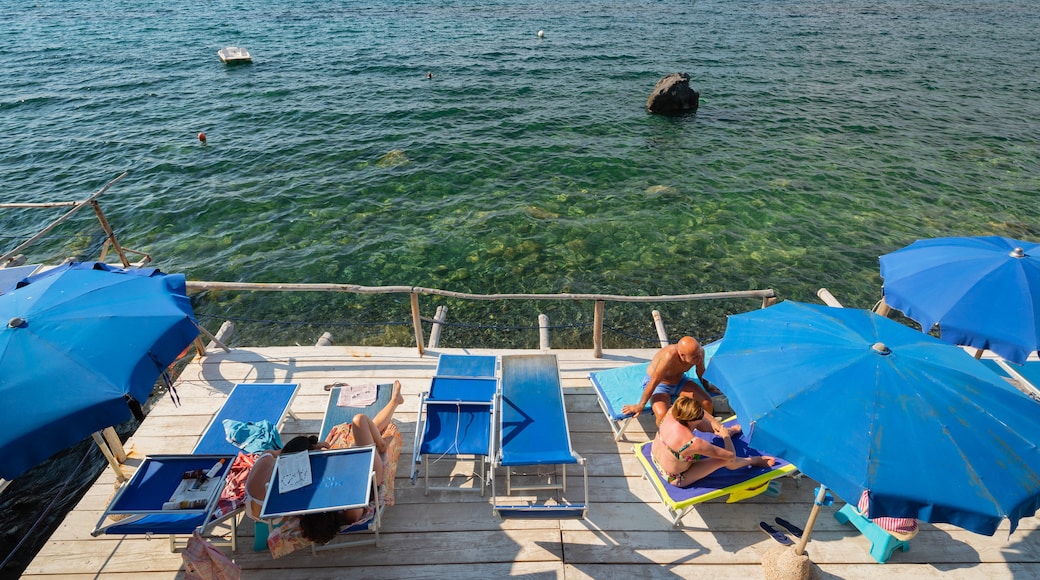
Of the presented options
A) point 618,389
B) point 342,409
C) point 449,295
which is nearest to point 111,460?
point 342,409

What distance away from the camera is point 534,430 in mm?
6609

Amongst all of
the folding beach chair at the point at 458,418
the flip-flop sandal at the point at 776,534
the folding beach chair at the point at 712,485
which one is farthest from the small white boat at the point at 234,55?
the flip-flop sandal at the point at 776,534

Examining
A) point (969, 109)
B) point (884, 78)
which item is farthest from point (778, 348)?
point (884, 78)

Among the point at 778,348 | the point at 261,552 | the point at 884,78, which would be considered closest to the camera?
the point at 778,348

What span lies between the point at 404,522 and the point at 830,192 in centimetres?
1713

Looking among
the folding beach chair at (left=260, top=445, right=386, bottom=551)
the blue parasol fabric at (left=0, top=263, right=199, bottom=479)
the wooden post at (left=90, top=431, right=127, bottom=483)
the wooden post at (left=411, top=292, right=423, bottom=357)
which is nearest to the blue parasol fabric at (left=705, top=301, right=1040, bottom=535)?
the folding beach chair at (left=260, top=445, right=386, bottom=551)

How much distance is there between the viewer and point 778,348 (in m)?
5.23

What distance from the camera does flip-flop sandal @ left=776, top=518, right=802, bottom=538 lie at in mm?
→ 5891

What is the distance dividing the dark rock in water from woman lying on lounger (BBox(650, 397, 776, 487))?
20.6m

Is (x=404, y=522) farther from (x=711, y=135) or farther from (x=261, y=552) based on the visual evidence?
(x=711, y=135)

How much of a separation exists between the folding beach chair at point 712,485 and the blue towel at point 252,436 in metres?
4.22

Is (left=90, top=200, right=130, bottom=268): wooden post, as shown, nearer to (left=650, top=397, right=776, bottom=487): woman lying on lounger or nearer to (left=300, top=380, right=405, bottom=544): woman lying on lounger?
(left=300, top=380, right=405, bottom=544): woman lying on lounger

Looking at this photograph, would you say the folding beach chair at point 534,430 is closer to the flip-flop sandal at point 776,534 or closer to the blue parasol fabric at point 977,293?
the flip-flop sandal at point 776,534

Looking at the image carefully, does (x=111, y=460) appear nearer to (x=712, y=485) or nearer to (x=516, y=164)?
(x=712, y=485)
